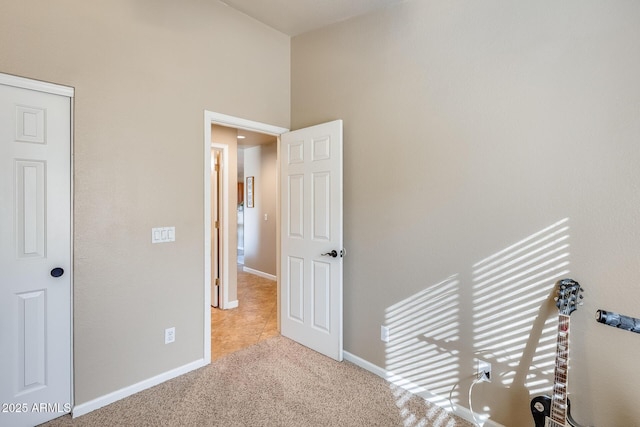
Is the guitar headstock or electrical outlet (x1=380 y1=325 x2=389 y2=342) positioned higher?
the guitar headstock

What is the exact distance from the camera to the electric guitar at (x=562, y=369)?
153 centimetres

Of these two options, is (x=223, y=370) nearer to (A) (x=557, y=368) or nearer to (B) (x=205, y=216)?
(B) (x=205, y=216)

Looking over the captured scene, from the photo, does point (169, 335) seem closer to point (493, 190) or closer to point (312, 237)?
point (312, 237)

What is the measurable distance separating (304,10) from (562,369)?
3.06 meters

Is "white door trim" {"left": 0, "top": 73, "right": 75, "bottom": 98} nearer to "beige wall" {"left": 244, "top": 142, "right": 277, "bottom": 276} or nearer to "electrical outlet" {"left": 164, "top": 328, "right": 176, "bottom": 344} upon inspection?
"electrical outlet" {"left": 164, "top": 328, "right": 176, "bottom": 344}

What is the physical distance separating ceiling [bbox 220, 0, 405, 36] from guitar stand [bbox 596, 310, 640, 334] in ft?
7.91

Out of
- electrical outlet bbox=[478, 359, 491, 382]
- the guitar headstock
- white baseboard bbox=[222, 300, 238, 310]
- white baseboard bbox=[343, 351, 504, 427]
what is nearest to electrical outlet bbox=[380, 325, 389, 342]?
white baseboard bbox=[343, 351, 504, 427]

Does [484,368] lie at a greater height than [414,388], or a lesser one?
greater

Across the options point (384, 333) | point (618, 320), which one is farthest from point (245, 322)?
point (618, 320)

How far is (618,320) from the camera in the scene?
1500 millimetres

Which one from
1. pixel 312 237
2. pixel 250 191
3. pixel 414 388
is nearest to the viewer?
pixel 414 388

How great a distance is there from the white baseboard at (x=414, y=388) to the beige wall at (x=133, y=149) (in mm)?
1348

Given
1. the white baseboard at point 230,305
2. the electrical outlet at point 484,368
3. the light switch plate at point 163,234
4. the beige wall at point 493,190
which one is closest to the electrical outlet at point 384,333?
the beige wall at point 493,190

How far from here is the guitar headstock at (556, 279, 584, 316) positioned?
158 cm
